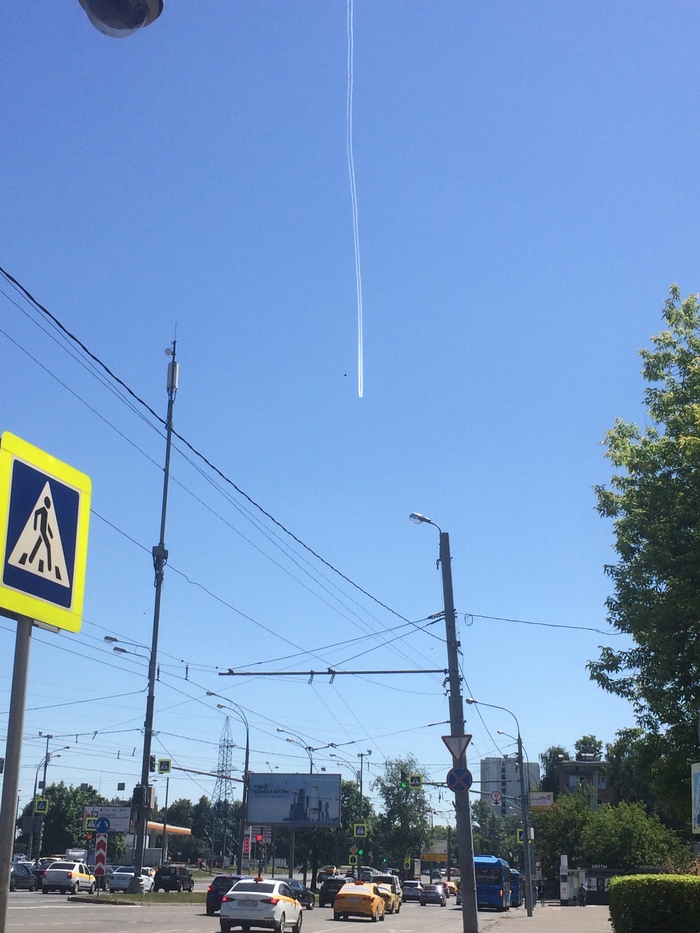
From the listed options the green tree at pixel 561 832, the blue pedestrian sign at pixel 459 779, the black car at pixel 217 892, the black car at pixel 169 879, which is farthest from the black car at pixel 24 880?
the blue pedestrian sign at pixel 459 779

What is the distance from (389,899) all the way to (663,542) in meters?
33.4

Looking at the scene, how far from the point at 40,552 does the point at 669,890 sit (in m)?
14.5

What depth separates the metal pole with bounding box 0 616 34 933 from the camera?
4633 mm

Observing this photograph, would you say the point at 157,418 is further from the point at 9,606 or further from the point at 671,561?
the point at 9,606

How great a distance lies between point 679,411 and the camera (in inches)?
774

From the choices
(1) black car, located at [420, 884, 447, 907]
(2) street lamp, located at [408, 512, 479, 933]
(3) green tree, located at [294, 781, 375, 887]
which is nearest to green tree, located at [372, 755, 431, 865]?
(3) green tree, located at [294, 781, 375, 887]

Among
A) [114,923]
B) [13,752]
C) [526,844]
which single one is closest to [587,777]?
[526,844]

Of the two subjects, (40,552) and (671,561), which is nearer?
(40,552)

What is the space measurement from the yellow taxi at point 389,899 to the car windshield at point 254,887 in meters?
18.4

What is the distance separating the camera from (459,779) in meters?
21.5

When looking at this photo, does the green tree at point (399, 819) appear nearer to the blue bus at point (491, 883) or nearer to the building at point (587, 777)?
the building at point (587, 777)

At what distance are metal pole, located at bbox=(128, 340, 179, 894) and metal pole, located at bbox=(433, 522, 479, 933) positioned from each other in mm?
13573

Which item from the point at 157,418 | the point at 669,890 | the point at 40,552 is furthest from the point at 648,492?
the point at 40,552

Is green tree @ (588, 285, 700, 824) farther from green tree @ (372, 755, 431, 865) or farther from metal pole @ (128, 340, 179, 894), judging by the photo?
green tree @ (372, 755, 431, 865)
